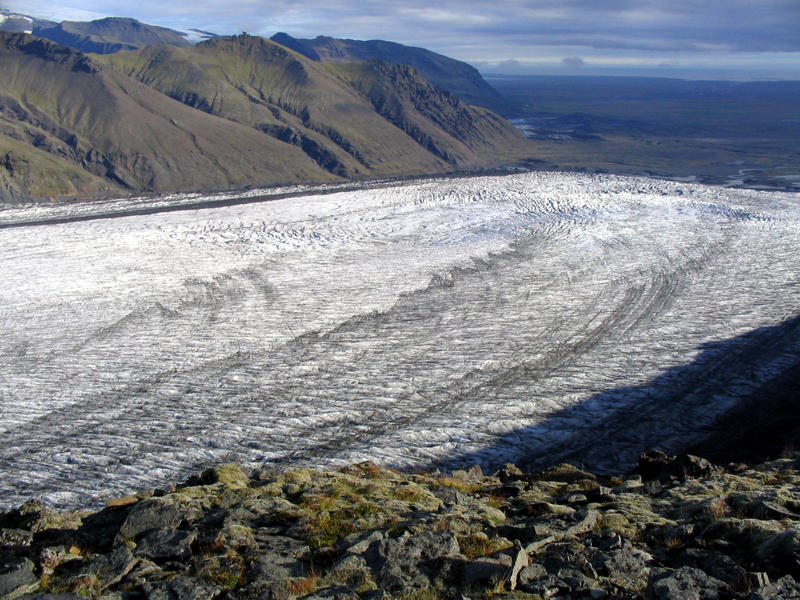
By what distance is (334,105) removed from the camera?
6562 centimetres

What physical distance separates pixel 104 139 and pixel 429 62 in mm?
141462

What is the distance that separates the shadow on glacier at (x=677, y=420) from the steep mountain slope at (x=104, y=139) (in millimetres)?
38453

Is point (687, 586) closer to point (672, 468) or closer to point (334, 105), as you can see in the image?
point (672, 468)

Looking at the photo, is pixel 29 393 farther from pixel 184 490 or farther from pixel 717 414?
pixel 717 414

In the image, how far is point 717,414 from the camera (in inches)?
467

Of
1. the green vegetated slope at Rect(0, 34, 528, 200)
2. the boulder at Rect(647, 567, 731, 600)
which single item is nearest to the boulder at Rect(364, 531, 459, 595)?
the boulder at Rect(647, 567, 731, 600)

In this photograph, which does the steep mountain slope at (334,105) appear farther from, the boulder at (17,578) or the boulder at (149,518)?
the boulder at (17,578)

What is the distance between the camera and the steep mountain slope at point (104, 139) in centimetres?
4347

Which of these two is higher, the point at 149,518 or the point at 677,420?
the point at 149,518

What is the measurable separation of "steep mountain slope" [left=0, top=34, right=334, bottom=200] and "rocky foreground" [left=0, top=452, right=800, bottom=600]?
3966cm

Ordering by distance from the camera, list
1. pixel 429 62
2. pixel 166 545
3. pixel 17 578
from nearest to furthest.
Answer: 1. pixel 17 578
2. pixel 166 545
3. pixel 429 62

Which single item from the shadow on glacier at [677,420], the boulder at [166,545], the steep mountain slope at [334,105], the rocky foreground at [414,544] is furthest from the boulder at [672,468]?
the steep mountain slope at [334,105]

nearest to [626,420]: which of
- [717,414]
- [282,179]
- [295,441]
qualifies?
[717,414]

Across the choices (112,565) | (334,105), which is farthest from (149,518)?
(334,105)
